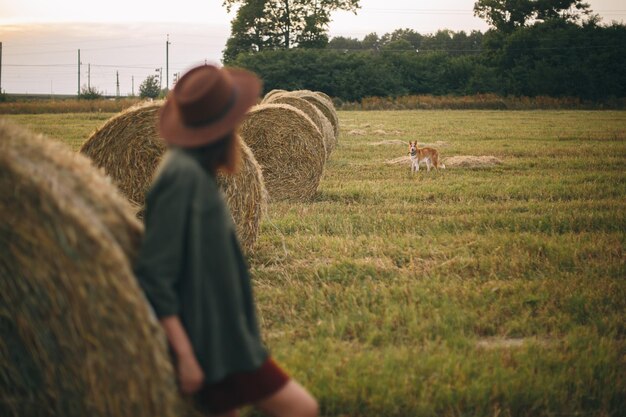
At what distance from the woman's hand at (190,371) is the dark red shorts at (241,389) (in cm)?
8

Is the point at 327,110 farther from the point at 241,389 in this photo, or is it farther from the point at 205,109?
the point at 241,389

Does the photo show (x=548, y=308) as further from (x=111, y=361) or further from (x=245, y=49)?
(x=245, y=49)

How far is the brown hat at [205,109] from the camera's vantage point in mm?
2986

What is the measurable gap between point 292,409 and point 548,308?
10.8 ft

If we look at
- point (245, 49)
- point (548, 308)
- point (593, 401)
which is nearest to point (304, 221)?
point (548, 308)

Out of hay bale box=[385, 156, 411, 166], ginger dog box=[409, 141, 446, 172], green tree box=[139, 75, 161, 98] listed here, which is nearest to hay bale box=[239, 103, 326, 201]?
ginger dog box=[409, 141, 446, 172]

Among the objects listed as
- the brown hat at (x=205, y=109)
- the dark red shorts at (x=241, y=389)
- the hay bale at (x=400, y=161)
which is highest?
the brown hat at (x=205, y=109)

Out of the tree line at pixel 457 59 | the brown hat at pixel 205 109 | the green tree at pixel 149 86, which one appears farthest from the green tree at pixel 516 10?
the brown hat at pixel 205 109

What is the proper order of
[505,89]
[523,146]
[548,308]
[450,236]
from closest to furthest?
1. [548,308]
2. [450,236]
3. [523,146]
4. [505,89]

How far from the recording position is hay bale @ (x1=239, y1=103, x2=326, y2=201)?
38.1ft

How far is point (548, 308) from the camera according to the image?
5.61m

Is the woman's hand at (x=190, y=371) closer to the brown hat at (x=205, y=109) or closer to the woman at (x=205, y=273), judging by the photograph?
the woman at (x=205, y=273)

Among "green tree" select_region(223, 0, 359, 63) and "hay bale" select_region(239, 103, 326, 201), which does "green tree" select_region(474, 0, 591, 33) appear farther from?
"hay bale" select_region(239, 103, 326, 201)

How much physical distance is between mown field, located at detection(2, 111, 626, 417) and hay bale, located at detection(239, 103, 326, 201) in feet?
2.15
